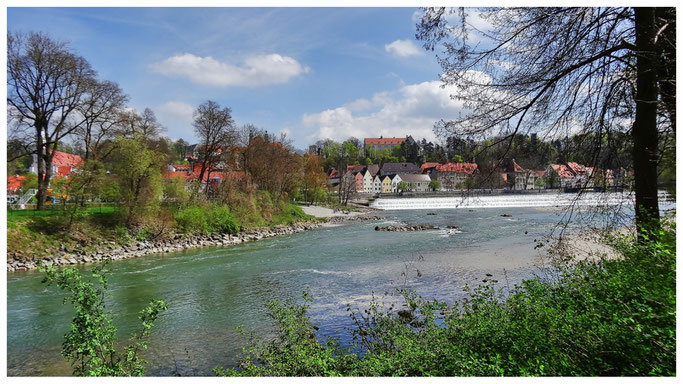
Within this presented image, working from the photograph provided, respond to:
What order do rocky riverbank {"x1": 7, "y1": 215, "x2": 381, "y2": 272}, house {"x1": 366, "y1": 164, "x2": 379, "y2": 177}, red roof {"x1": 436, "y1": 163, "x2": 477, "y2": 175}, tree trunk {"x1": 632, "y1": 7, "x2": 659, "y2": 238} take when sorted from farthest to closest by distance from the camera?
house {"x1": 366, "y1": 164, "x2": 379, "y2": 177} < rocky riverbank {"x1": 7, "y1": 215, "x2": 381, "y2": 272} < red roof {"x1": 436, "y1": 163, "x2": 477, "y2": 175} < tree trunk {"x1": 632, "y1": 7, "x2": 659, "y2": 238}

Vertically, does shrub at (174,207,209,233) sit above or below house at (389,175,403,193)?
below

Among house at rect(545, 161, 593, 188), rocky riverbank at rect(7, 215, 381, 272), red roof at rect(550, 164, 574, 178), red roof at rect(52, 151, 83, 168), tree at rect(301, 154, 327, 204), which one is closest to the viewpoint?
house at rect(545, 161, 593, 188)

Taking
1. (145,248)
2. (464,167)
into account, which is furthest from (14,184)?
(464,167)

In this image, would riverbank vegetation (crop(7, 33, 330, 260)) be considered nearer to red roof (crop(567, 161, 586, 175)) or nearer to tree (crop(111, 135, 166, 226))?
tree (crop(111, 135, 166, 226))

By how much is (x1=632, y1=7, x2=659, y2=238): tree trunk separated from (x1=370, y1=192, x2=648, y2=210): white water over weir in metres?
0.29

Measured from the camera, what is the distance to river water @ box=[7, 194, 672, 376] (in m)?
7.08

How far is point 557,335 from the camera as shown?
11.9 ft

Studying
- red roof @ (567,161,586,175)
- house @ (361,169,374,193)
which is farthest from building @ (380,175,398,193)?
red roof @ (567,161,586,175)

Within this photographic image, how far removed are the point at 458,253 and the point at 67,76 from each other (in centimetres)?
1899

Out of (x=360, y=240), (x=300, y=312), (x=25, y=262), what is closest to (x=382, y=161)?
(x=360, y=240)

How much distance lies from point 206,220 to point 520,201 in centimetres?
3258

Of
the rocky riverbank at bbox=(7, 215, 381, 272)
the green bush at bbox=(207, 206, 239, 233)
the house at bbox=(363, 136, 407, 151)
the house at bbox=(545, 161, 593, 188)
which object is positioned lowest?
the rocky riverbank at bbox=(7, 215, 381, 272)

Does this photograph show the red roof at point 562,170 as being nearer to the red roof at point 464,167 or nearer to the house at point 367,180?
the red roof at point 464,167

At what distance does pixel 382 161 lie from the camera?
9394cm
